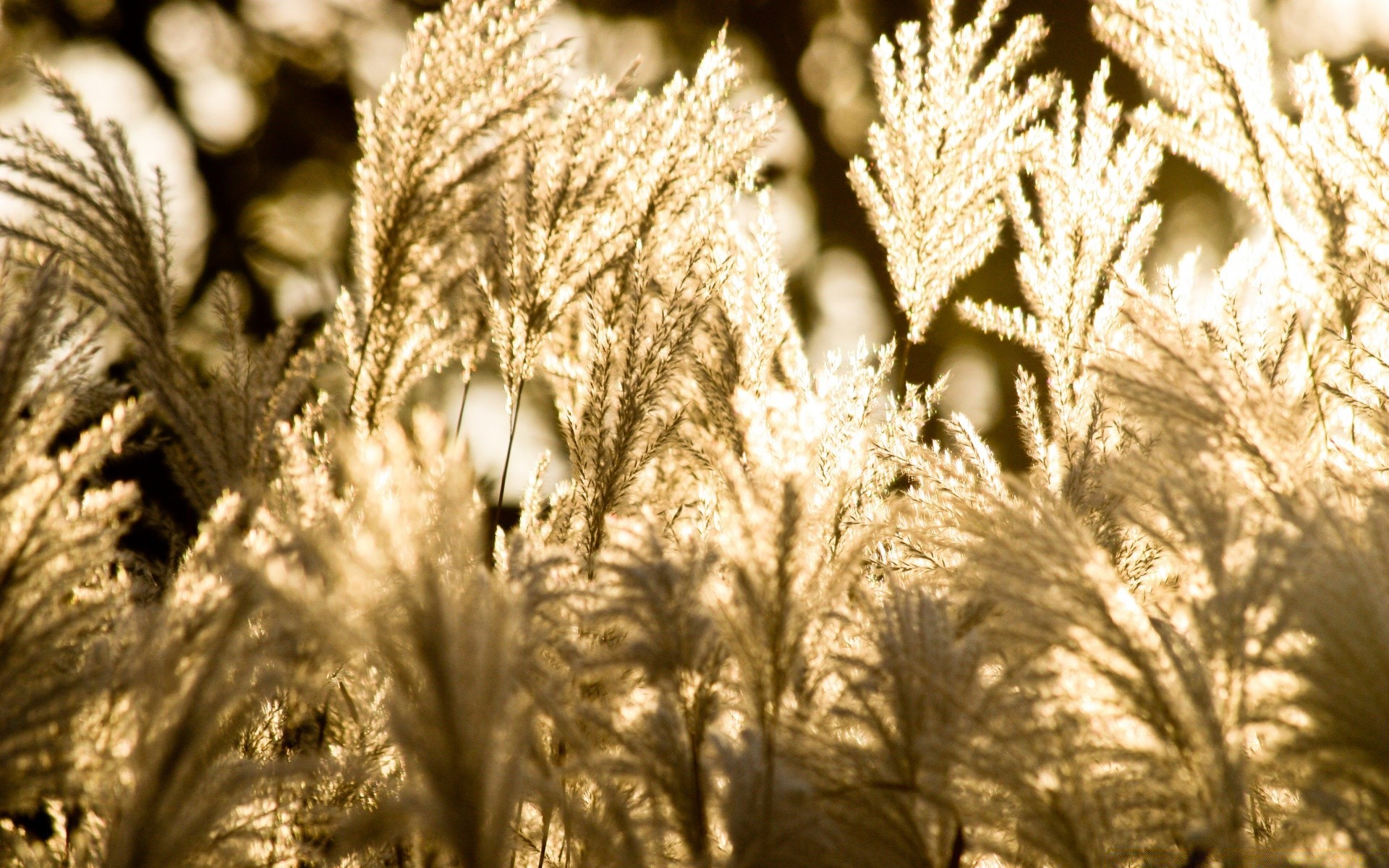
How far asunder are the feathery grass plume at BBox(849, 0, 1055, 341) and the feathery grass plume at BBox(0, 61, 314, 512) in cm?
115

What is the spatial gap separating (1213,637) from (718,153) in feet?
3.73

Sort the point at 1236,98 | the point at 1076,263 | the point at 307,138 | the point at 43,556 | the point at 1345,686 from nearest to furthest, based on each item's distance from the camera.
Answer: the point at 1345,686
the point at 43,556
the point at 1236,98
the point at 1076,263
the point at 307,138

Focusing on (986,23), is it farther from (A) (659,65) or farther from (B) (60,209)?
(A) (659,65)

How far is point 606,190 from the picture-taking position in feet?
5.53

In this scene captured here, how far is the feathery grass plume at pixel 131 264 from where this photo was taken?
153 cm

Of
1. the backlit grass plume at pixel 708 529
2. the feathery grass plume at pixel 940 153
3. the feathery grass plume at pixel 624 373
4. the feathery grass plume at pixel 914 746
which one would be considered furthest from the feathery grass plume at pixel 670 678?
Result: the feathery grass plume at pixel 940 153

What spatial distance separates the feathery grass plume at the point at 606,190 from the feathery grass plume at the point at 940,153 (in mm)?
325

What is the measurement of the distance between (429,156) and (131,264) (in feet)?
1.64

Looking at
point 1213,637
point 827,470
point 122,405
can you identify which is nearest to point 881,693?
point 1213,637

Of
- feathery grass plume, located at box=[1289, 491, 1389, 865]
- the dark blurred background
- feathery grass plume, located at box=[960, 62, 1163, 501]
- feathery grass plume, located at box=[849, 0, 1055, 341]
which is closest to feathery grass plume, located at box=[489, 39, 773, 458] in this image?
feathery grass plume, located at box=[849, 0, 1055, 341]

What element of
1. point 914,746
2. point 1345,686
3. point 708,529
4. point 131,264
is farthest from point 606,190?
point 1345,686

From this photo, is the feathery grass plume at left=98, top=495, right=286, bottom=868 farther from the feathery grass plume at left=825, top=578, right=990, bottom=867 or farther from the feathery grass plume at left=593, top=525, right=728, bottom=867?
the feathery grass plume at left=825, top=578, right=990, bottom=867

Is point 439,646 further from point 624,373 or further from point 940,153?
point 940,153

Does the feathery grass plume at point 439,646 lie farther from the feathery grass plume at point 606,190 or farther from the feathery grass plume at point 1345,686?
the feathery grass plume at point 606,190
